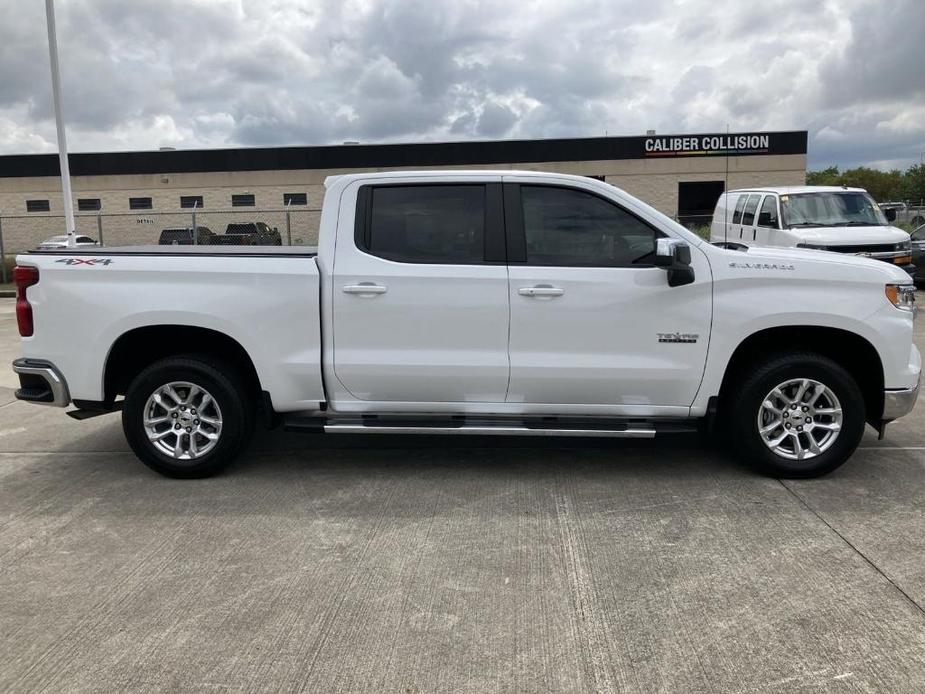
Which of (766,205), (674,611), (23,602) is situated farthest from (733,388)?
(766,205)

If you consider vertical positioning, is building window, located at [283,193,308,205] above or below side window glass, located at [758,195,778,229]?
above

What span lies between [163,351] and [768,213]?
429 inches

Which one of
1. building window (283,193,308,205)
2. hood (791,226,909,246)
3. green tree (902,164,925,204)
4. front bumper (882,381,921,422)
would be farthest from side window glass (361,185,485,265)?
green tree (902,164,925,204)

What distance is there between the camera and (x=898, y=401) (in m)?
5.04

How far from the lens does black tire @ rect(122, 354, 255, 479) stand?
5152 millimetres

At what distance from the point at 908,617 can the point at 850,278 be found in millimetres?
2311

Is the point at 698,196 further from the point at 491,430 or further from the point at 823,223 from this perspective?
the point at 491,430

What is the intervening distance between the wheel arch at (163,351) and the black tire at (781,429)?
10.5 ft

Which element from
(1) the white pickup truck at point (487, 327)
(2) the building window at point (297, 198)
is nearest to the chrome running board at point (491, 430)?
(1) the white pickup truck at point (487, 327)

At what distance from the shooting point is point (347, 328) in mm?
5035

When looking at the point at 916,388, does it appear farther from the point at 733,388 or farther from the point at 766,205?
the point at 766,205

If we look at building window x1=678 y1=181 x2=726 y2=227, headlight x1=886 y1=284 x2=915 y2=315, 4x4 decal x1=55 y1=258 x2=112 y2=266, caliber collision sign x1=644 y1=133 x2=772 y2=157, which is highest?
caliber collision sign x1=644 y1=133 x2=772 y2=157

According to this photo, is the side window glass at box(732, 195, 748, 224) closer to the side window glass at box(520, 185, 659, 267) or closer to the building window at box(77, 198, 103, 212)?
the side window glass at box(520, 185, 659, 267)

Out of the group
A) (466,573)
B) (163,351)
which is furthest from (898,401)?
(163,351)
